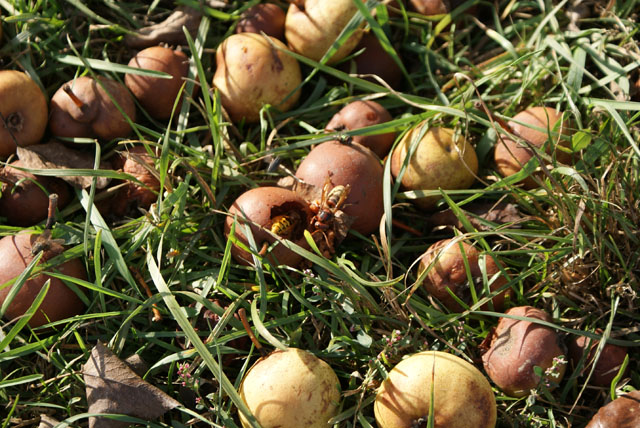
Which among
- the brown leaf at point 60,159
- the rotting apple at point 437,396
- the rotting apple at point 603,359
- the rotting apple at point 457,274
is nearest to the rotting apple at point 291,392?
the rotting apple at point 437,396

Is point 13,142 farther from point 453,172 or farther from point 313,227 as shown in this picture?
point 453,172

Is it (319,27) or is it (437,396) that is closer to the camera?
(437,396)

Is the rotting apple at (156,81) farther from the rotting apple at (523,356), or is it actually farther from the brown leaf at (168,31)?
the rotting apple at (523,356)

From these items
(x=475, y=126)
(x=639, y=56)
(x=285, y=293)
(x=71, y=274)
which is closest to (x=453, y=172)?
(x=475, y=126)

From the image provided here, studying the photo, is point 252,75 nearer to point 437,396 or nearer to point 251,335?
→ point 251,335

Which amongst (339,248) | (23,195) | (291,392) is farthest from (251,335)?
(23,195)
